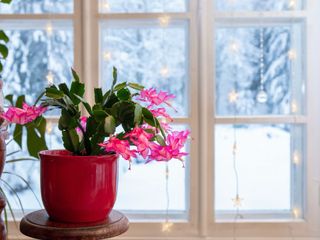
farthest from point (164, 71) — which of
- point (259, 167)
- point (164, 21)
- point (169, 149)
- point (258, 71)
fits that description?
point (169, 149)

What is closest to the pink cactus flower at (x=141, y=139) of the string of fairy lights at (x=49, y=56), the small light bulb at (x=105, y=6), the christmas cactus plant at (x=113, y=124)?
the christmas cactus plant at (x=113, y=124)

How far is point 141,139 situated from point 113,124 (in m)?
0.09

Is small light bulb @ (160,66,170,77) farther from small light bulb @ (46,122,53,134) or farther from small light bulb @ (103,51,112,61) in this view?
small light bulb @ (46,122,53,134)

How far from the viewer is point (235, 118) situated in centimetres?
189

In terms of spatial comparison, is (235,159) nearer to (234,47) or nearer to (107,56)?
(234,47)

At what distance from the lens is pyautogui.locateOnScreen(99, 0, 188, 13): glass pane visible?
1.92 m

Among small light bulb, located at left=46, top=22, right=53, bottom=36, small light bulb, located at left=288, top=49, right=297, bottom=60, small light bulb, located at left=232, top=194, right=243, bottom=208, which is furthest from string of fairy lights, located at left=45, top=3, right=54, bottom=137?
small light bulb, located at left=288, top=49, right=297, bottom=60

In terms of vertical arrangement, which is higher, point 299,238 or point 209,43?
point 209,43

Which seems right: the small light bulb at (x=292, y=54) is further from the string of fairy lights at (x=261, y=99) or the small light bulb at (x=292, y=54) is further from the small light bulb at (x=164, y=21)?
the small light bulb at (x=164, y=21)

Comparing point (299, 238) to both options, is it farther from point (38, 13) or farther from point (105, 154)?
point (38, 13)

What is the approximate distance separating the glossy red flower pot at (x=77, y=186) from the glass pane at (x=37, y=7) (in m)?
1.14

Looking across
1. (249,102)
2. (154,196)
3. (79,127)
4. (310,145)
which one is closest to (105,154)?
(79,127)

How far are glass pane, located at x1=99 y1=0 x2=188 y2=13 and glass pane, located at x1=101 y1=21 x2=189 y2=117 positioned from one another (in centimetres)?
7

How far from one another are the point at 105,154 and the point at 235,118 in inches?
39.1
